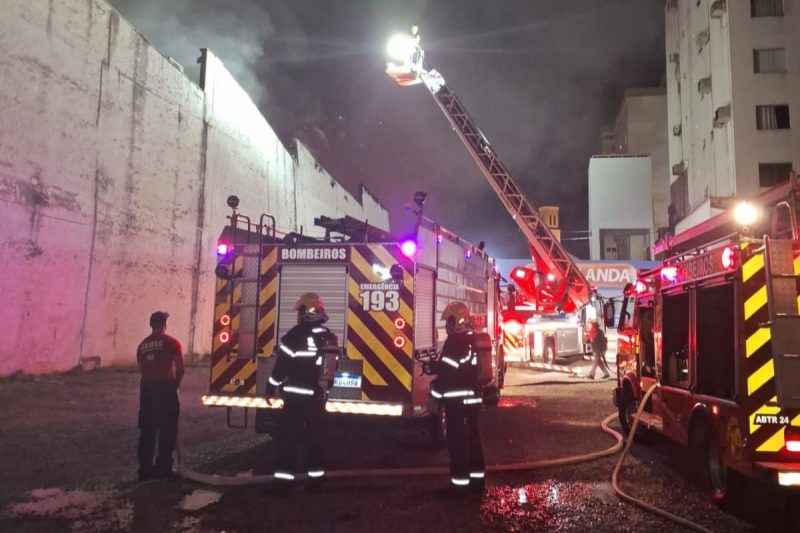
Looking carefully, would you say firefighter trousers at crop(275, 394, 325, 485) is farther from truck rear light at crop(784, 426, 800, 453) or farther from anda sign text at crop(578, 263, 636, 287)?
anda sign text at crop(578, 263, 636, 287)

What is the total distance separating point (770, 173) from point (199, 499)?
1170 inches

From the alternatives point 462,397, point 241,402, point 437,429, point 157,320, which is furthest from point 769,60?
point 157,320

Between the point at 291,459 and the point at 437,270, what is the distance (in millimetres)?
2857

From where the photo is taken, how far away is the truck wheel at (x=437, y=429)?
660 cm

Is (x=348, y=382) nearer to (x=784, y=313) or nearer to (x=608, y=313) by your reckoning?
(x=784, y=313)

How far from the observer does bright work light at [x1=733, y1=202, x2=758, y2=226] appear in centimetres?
477

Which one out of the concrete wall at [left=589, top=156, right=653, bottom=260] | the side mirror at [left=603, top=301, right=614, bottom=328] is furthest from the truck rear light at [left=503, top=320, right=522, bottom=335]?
the concrete wall at [left=589, top=156, right=653, bottom=260]

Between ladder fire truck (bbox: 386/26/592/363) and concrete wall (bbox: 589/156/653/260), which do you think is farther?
concrete wall (bbox: 589/156/653/260)

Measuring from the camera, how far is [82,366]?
1160 centimetres

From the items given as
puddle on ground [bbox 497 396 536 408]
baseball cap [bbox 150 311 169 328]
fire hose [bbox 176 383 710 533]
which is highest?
baseball cap [bbox 150 311 169 328]

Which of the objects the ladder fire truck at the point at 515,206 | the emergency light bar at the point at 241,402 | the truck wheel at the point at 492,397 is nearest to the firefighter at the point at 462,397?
the emergency light bar at the point at 241,402

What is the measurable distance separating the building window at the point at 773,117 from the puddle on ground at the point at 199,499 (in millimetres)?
29964

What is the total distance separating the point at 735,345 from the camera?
450cm

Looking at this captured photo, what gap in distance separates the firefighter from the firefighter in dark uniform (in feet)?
3.51
